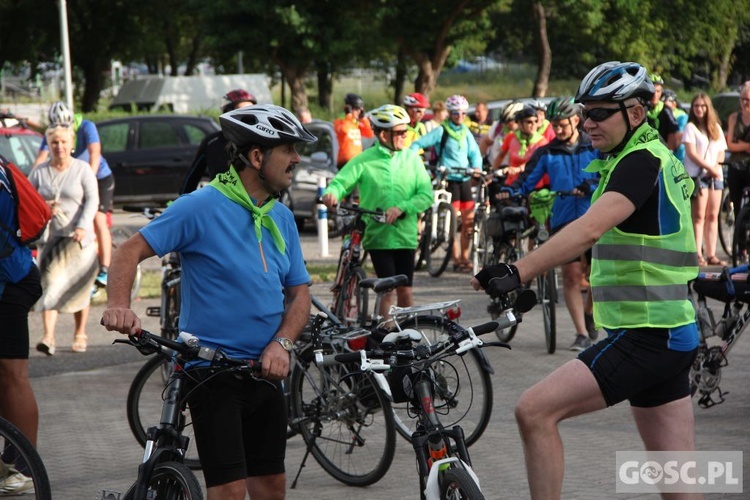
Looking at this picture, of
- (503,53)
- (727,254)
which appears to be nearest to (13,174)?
(727,254)

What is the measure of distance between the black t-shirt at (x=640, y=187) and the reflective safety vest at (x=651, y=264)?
0.09 feet

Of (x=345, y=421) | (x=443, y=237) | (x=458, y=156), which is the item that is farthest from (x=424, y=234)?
(x=345, y=421)

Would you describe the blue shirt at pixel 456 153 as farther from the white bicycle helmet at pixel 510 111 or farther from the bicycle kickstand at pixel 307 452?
the bicycle kickstand at pixel 307 452

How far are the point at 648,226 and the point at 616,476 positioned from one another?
7.75 feet

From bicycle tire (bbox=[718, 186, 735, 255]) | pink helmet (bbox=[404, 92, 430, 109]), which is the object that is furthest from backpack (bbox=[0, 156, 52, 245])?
bicycle tire (bbox=[718, 186, 735, 255])

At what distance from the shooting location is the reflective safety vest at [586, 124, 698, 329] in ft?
14.6

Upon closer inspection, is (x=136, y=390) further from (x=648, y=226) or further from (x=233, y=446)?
(x=648, y=226)

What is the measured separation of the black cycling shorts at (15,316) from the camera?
606cm

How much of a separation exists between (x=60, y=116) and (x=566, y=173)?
4.03 m

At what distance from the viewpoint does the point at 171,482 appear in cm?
424

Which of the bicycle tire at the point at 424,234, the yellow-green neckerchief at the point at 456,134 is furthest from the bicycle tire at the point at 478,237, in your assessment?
the yellow-green neckerchief at the point at 456,134

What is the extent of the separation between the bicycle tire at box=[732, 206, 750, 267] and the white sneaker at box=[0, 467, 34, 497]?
370 inches

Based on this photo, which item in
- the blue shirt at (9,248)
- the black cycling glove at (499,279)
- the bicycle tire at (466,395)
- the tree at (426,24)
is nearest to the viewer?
the black cycling glove at (499,279)

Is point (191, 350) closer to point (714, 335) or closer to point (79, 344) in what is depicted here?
point (714, 335)
